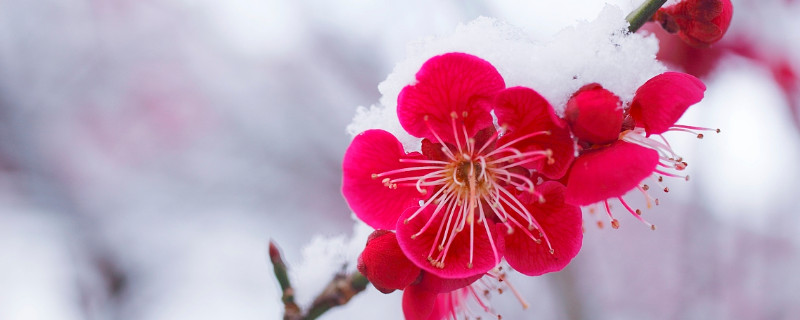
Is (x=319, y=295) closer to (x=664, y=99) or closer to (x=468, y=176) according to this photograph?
(x=468, y=176)

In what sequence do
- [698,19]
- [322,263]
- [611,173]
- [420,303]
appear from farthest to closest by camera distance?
[322,263] → [698,19] → [420,303] → [611,173]

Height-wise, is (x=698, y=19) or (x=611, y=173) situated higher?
(x=698, y=19)

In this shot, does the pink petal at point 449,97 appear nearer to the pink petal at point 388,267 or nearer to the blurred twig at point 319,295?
the pink petal at point 388,267

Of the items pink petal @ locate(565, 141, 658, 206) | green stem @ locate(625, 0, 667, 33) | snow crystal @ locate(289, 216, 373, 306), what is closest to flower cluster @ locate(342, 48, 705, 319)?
pink petal @ locate(565, 141, 658, 206)

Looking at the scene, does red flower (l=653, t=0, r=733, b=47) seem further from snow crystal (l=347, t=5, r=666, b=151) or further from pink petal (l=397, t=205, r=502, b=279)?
pink petal (l=397, t=205, r=502, b=279)

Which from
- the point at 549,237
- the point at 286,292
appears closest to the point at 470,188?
the point at 549,237

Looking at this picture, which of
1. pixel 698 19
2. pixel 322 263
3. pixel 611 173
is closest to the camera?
pixel 611 173

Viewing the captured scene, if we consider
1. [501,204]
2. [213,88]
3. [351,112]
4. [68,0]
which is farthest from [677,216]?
[68,0]
